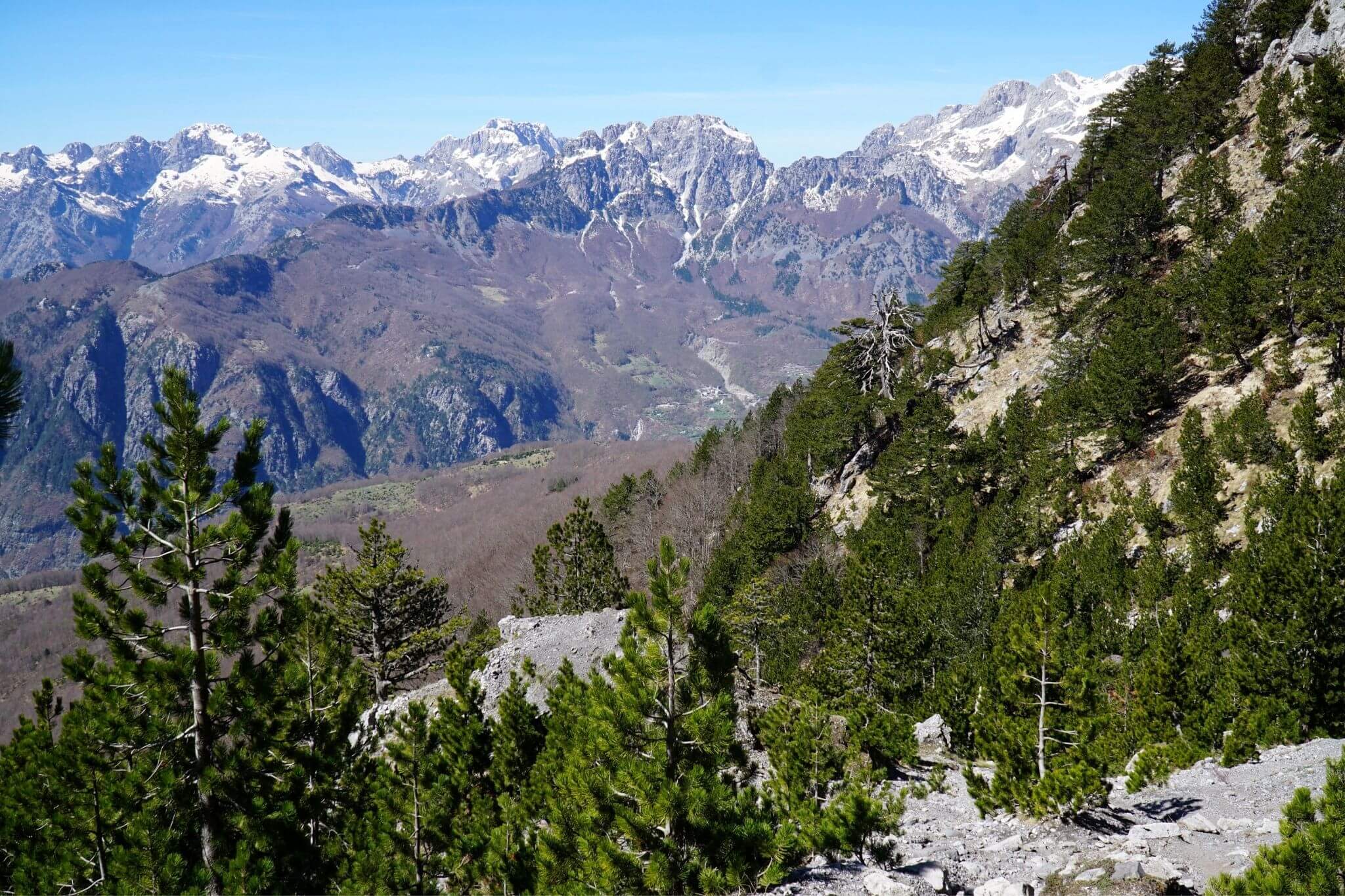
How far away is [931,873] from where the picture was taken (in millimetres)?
13062

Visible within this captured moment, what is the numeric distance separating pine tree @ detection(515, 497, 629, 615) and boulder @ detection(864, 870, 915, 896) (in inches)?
1443

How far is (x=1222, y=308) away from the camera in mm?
41375

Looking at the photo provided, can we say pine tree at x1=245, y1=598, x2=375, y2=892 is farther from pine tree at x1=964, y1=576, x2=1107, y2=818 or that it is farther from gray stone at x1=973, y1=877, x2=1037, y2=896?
pine tree at x1=964, y1=576, x2=1107, y2=818

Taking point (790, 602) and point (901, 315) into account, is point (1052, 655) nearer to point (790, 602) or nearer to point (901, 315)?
point (790, 602)

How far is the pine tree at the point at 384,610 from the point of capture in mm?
37469

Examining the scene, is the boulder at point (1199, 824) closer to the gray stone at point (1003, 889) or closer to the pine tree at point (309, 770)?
the gray stone at point (1003, 889)

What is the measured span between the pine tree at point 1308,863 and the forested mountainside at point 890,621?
0.05 m

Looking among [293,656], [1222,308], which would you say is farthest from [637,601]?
[1222,308]

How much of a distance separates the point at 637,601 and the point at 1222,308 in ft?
144

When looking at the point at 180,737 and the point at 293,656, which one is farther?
the point at 293,656

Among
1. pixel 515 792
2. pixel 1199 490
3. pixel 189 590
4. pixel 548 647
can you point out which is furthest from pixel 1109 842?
pixel 548 647

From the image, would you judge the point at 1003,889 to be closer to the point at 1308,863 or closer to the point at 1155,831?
the point at 1155,831

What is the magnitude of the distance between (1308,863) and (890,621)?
24165 mm

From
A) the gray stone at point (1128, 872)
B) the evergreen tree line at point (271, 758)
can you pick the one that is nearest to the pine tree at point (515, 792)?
the evergreen tree line at point (271, 758)
